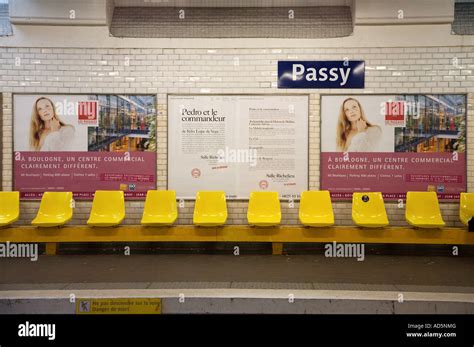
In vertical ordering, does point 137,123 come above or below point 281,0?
below

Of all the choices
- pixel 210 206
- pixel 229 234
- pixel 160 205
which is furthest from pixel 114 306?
pixel 210 206

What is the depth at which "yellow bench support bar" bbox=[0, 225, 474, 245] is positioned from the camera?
6.38 metres

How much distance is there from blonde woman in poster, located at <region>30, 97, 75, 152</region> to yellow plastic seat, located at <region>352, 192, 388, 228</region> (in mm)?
4591

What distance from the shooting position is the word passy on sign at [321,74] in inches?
269

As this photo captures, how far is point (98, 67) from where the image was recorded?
6.93 metres

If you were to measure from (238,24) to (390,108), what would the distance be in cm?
278

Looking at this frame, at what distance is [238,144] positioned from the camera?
22.8 ft

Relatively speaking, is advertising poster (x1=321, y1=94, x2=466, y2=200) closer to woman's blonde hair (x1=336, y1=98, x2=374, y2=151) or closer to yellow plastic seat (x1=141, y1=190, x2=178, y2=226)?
woman's blonde hair (x1=336, y1=98, x2=374, y2=151)

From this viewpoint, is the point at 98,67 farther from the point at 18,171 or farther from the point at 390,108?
the point at 390,108

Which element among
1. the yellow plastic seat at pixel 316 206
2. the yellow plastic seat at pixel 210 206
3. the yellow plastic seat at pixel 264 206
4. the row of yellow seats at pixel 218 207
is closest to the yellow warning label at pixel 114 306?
the row of yellow seats at pixel 218 207

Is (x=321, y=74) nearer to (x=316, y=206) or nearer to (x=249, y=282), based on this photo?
(x=316, y=206)
